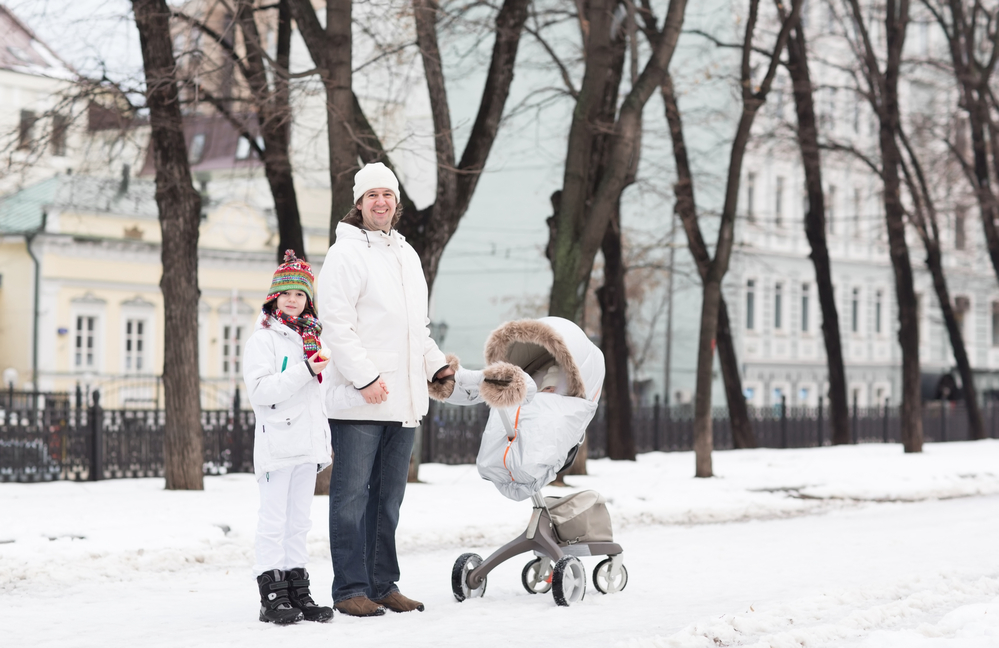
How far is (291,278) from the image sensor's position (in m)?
6.95

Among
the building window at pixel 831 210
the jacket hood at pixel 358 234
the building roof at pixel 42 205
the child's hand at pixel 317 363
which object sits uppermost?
the building window at pixel 831 210

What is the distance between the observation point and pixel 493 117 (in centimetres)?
1592

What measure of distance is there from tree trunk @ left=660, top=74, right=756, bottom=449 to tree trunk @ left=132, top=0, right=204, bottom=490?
7625 mm

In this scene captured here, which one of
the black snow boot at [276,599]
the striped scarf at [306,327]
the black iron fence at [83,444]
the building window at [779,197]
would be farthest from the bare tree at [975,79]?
the black snow boot at [276,599]

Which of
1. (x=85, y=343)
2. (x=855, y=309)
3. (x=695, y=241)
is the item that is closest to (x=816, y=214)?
(x=695, y=241)

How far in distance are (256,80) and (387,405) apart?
34.1ft

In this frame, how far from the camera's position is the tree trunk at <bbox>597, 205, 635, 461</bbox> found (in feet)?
72.1

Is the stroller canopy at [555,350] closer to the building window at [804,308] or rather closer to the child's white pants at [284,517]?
the child's white pants at [284,517]

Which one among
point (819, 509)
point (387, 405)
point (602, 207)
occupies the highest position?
point (602, 207)

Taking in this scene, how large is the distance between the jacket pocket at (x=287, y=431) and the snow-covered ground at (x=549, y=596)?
871 millimetres

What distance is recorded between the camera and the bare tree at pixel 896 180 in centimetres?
2467

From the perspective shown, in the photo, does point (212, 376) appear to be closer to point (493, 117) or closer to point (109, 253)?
point (109, 253)

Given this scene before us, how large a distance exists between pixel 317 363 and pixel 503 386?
1.12m

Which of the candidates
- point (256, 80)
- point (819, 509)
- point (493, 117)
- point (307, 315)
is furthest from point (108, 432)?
point (307, 315)
